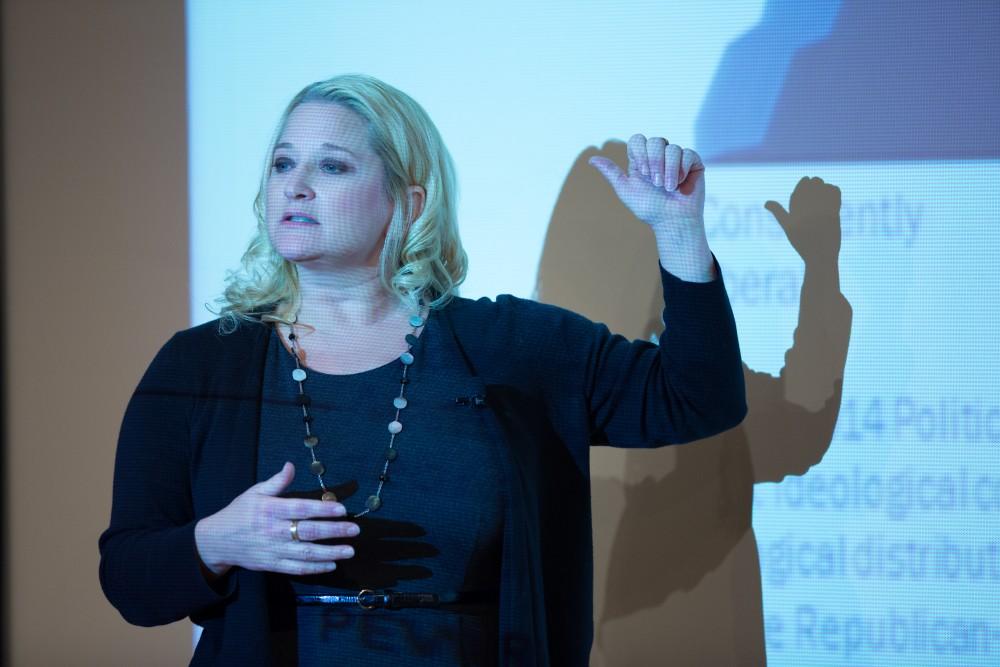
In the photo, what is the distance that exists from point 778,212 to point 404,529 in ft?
3.02

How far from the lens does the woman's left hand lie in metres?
1.22

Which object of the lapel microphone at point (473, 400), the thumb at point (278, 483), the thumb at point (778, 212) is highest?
the thumb at point (778, 212)

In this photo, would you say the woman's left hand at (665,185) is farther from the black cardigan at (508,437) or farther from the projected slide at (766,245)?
the projected slide at (766,245)

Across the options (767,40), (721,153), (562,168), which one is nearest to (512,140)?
(562,168)

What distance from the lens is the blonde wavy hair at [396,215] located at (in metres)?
1.34

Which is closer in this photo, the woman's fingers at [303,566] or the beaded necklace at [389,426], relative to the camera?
the woman's fingers at [303,566]

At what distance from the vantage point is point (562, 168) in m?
1.75

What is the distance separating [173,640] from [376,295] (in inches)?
36.8

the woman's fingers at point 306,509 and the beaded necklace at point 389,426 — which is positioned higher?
the beaded necklace at point 389,426

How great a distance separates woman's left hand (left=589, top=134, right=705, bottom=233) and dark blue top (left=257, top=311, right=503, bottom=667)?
369mm

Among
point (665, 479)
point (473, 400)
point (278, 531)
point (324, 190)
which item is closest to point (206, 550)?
point (278, 531)

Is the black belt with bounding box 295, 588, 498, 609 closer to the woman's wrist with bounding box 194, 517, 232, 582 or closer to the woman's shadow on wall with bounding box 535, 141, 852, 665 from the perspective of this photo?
the woman's wrist with bounding box 194, 517, 232, 582

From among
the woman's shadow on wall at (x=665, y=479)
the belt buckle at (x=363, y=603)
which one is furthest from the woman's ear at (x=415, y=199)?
the belt buckle at (x=363, y=603)

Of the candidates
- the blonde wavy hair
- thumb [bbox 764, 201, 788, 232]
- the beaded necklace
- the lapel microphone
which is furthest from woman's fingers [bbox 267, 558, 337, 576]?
thumb [bbox 764, 201, 788, 232]
